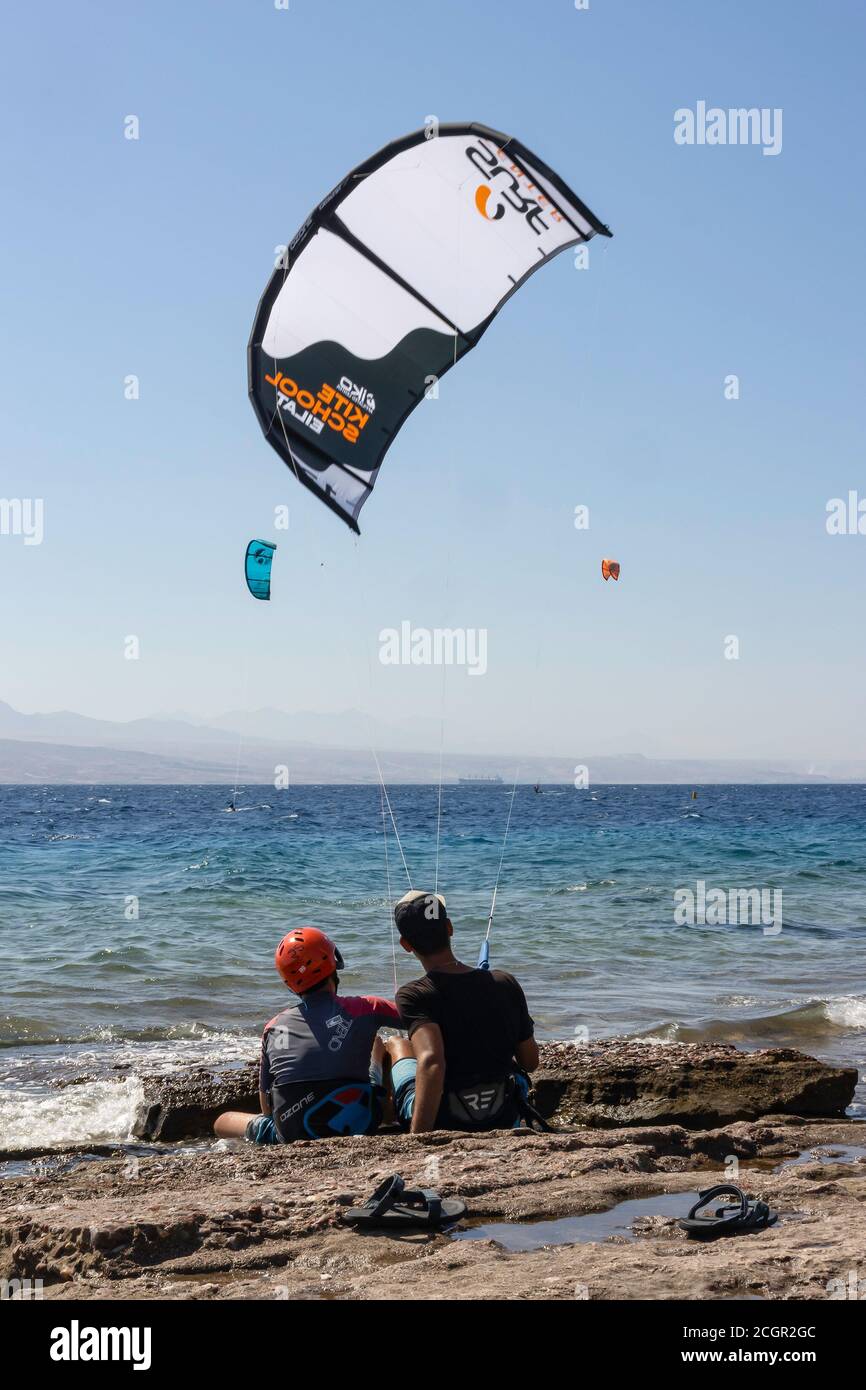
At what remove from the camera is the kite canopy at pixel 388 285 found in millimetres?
8727

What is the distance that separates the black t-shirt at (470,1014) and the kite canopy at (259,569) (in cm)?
677

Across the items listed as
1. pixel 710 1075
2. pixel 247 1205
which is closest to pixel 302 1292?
pixel 247 1205

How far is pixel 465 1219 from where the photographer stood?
13.4 ft

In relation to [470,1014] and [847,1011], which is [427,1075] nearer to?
[470,1014]

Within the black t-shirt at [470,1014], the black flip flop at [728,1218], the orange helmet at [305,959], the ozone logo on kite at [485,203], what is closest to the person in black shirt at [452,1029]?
the black t-shirt at [470,1014]

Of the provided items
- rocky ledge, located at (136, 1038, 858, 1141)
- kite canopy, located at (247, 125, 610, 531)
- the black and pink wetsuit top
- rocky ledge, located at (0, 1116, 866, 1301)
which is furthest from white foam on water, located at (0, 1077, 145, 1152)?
kite canopy, located at (247, 125, 610, 531)

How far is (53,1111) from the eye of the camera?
7727mm

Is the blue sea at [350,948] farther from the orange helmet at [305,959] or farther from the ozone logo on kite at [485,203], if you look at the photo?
the ozone logo on kite at [485,203]

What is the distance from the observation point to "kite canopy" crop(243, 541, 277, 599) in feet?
38.3

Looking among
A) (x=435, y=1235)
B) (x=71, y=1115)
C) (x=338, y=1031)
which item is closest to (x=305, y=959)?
(x=338, y=1031)

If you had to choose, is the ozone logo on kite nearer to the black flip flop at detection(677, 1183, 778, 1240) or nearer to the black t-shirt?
the black t-shirt

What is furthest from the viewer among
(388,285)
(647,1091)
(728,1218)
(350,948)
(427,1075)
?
(350,948)

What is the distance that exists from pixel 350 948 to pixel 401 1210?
11206 millimetres

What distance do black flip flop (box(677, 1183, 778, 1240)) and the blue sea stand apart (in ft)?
12.6
